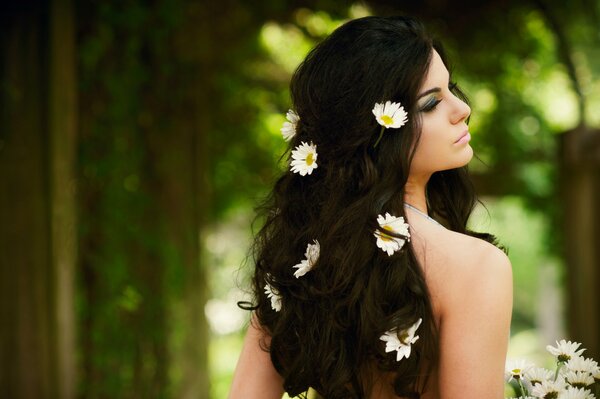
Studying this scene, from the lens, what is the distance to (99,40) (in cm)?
412

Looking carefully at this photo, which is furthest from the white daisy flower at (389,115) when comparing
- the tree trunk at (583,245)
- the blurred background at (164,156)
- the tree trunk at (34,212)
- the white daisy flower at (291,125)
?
the tree trunk at (583,245)

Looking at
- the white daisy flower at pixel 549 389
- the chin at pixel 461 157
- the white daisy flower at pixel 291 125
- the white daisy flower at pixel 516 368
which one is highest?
the white daisy flower at pixel 291 125

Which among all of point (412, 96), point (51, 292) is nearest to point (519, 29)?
point (51, 292)

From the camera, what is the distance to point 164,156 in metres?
5.04

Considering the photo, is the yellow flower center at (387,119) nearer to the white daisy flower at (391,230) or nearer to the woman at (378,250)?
the woman at (378,250)

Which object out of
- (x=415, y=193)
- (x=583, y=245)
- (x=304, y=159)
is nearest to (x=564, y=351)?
(x=415, y=193)

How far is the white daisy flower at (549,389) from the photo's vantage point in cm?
150

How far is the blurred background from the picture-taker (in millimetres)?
3430

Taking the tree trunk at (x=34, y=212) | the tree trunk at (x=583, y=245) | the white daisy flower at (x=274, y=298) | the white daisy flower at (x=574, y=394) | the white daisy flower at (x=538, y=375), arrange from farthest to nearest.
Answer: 1. the tree trunk at (x=583, y=245)
2. the tree trunk at (x=34, y=212)
3. the white daisy flower at (x=274, y=298)
4. the white daisy flower at (x=538, y=375)
5. the white daisy flower at (x=574, y=394)

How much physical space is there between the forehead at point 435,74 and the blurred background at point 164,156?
1.22m

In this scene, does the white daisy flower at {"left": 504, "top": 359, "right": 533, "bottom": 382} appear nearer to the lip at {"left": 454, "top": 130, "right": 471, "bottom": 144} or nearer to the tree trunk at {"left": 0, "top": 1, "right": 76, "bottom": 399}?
the lip at {"left": 454, "top": 130, "right": 471, "bottom": 144}

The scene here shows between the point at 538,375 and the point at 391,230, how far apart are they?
39cm

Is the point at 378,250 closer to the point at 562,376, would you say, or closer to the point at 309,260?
the point at 309,260

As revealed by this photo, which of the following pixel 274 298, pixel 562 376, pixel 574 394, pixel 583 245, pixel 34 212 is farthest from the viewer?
pixel 583 245
